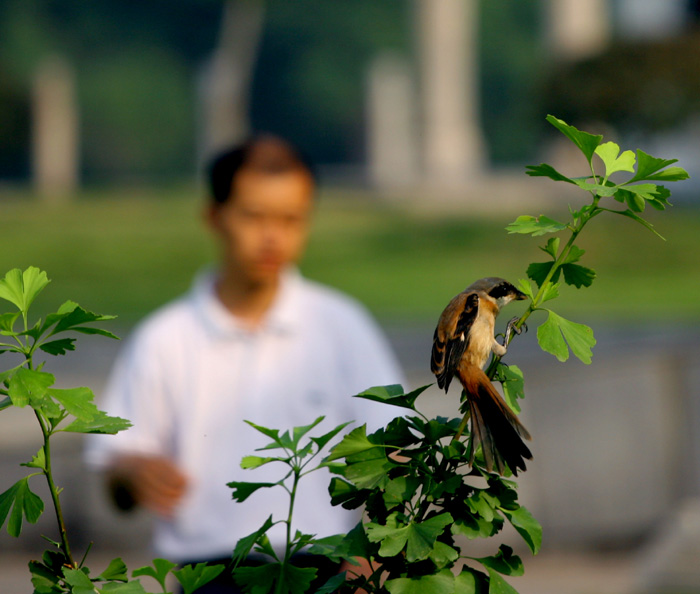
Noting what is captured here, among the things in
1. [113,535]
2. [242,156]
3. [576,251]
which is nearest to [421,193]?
[113,535]

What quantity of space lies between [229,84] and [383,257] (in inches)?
468

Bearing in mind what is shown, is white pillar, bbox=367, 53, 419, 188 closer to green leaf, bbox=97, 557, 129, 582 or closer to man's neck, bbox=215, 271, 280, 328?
man's neck, bbox=215, 271, 280, 328

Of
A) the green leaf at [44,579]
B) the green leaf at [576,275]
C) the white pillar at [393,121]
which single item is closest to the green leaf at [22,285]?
the green leaf at [44,579]

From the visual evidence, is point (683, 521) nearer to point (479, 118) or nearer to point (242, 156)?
point (242, 156)

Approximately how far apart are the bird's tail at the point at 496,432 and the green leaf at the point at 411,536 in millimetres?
70

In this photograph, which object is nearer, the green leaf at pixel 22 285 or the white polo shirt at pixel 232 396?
the green leaf at pixel 22 285

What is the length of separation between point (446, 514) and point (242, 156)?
7.53ft

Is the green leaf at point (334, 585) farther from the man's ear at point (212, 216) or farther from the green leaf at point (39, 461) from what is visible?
the man's ear at point (212, 216)

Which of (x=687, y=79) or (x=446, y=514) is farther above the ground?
(x=687, y=79)

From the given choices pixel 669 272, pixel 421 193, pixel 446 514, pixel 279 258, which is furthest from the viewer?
pixel 421 193

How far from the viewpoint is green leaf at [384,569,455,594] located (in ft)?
3.55

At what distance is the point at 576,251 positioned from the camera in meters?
1.08

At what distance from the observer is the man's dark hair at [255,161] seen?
10.6 feet

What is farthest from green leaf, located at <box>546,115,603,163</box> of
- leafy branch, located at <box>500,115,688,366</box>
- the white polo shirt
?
the white polo shirt
